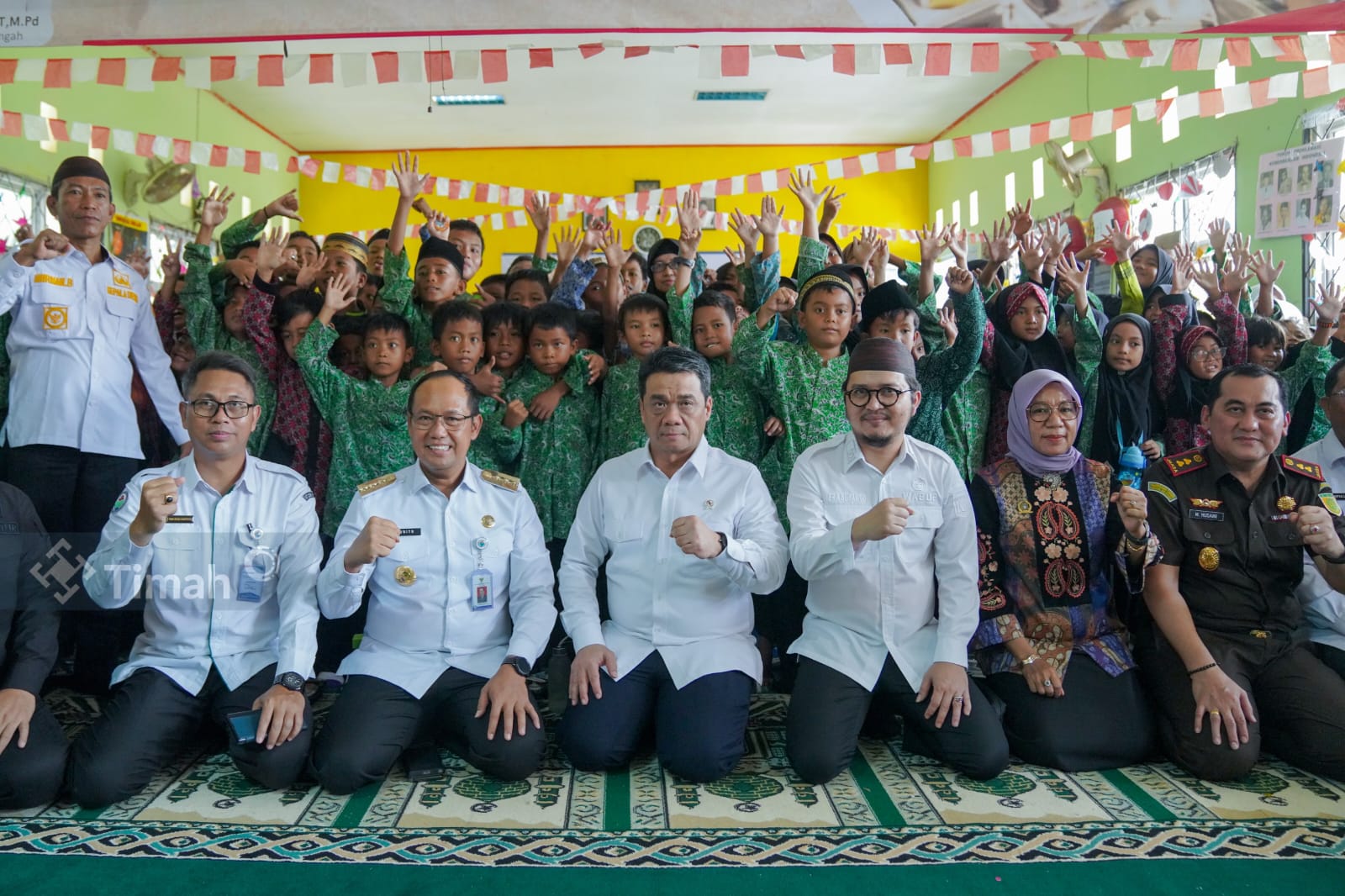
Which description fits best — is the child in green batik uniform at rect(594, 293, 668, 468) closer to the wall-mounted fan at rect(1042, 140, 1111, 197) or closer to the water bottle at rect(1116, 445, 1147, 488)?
the water bottle at rect(1116, 445, 1147, 488)

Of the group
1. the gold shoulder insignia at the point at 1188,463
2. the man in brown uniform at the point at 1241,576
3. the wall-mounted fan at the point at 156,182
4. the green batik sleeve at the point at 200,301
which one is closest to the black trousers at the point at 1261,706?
the man in brown uniform at the point at 1241,576

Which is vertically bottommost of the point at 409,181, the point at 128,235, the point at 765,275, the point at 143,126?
the point at 765,275

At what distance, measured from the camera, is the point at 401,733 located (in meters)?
2.63

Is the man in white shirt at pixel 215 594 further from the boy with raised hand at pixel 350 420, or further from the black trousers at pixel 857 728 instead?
→ the black trousers at pixel 857 728

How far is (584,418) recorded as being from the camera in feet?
12.1

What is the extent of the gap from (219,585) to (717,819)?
157cm

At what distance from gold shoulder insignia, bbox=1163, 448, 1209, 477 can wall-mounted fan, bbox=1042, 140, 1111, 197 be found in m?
6.39

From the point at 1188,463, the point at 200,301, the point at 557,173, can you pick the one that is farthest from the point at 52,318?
the point at 557,173

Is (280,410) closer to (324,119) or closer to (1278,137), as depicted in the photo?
(1278,137)

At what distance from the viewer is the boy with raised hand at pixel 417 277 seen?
396cm

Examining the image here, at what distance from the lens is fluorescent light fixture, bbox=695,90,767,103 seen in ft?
36.1

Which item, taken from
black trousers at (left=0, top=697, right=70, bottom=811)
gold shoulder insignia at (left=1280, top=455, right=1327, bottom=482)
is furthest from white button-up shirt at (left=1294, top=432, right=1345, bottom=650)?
black trousers at (left=0, top=697, right=70, bottom=811)

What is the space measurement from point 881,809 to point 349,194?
505 inches

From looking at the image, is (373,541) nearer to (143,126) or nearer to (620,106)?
(143,126)
